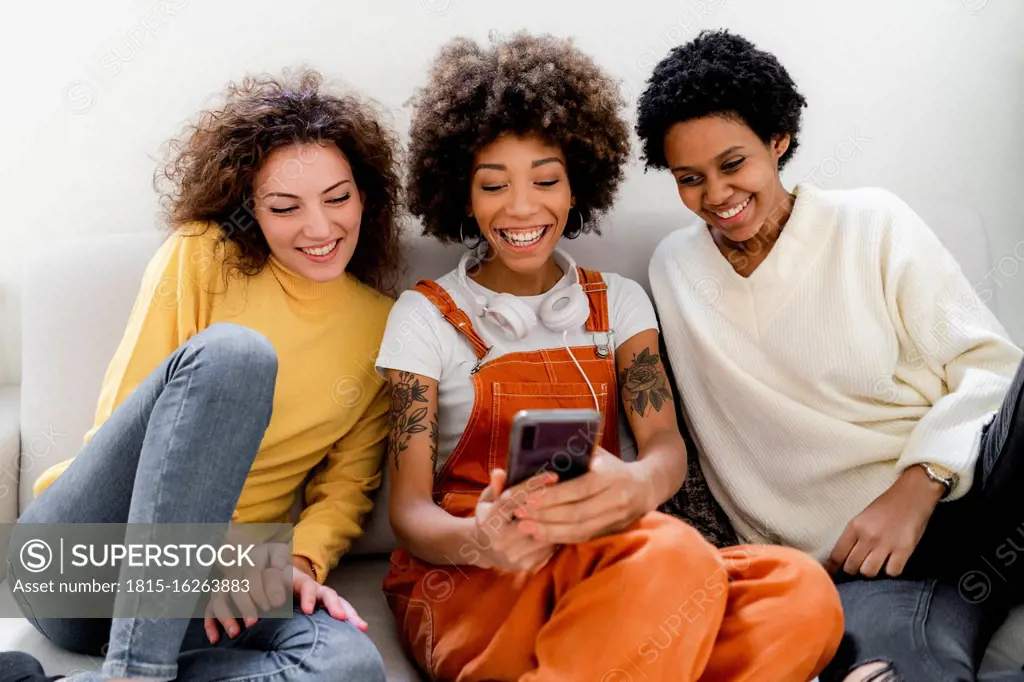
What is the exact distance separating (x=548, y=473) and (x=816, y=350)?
65 cm

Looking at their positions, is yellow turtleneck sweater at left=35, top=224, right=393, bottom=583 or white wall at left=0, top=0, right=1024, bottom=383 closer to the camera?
yellow turtleneck sweater at left=35, top=224, right=393, bottom=583

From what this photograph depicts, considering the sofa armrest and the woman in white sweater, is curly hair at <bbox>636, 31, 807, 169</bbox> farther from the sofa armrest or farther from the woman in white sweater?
the sofa armrest

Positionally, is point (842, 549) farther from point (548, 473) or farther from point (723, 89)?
point (723, 89)

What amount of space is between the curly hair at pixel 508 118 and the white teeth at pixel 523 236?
0.15 metres

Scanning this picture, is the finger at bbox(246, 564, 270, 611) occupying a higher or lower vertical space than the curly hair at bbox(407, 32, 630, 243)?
lower

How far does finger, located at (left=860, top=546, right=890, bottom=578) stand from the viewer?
1.37 m

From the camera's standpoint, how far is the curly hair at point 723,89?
1529 mm

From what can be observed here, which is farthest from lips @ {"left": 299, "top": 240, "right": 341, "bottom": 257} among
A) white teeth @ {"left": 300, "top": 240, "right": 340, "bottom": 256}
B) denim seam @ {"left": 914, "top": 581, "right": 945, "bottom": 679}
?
denim seam @ {"left": 914, "top": 581, "right": 945, "bottom": 679}

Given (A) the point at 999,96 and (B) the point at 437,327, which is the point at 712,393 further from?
(A) the point at 999,96

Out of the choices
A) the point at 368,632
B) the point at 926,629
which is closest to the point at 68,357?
the point at 368,632

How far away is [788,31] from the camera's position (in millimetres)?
1968

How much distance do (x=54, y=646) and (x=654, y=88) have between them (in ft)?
4.39

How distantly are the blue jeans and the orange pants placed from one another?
0.16m

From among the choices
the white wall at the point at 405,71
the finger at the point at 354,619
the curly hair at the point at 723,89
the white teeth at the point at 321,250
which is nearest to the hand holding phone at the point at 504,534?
the finger at the point at 354,619
